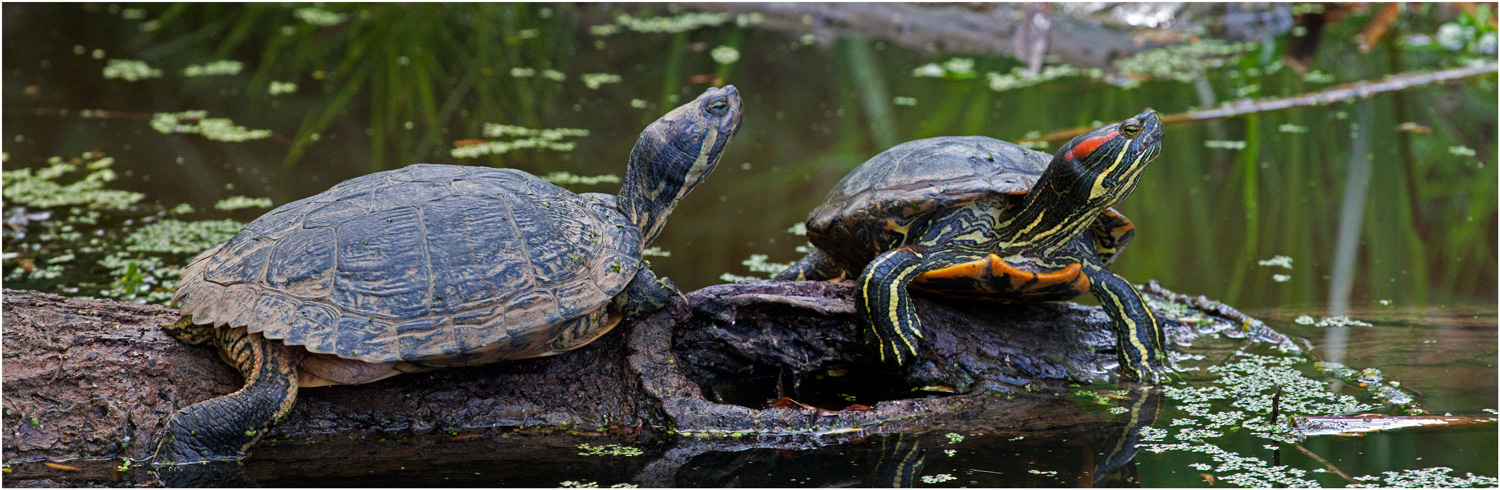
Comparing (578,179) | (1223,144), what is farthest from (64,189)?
(1223,144)

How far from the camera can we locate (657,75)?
7668mm

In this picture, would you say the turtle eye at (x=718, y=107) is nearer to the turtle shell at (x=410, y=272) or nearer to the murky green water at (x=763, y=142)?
the turtle shell at (x=410, y=272)

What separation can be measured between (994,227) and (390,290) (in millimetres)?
1836

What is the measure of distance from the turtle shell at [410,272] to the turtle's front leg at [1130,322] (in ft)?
4.83

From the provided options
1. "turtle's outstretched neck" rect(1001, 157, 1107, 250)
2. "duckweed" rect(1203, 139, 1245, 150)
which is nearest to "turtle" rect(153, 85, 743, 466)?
"turtle's outstretched neck" rect(1001, 157, 1107, 250)

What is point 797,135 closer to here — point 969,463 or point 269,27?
point 969,463

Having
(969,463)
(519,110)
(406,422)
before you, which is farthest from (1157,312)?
(519,110)

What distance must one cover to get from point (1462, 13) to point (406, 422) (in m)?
9.87

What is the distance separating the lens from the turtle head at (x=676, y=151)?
9.67 ft

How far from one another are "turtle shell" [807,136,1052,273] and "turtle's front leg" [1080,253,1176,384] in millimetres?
378

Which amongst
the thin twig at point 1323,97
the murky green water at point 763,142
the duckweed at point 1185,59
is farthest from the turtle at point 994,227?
the duckweed at point 1185,59

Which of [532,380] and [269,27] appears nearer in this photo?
[532,380]

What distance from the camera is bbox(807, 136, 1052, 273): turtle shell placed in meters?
3.12

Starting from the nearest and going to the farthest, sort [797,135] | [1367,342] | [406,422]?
1. [406,422]
2. [1367,342]
3. [797,135]
